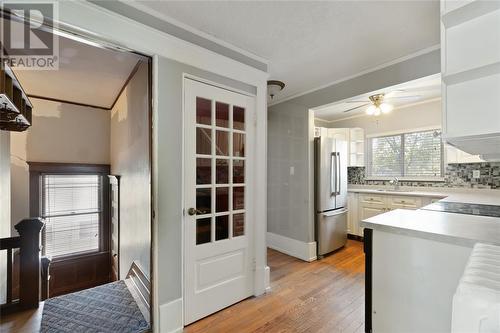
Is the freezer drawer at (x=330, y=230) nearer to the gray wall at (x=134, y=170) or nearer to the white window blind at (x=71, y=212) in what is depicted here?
the gray wall at (x=134, y=170)

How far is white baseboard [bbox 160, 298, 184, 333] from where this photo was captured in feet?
5.87

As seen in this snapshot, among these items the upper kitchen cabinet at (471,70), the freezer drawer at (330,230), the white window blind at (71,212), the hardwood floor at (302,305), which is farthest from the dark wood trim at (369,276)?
the white window blind at (71,212)

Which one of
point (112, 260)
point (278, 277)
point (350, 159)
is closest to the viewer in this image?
point (278, 277)

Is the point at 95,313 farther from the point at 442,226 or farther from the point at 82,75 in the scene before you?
the point at 442,226

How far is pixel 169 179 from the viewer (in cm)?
186

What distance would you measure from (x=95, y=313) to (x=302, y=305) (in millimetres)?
1977

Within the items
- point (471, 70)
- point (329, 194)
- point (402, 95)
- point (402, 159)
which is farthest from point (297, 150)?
point (471, 70)

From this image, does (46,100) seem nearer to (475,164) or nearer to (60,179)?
(60,179)

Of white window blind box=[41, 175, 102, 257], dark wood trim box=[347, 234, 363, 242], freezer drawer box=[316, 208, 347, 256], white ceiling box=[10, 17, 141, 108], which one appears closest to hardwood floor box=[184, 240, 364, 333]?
freezer drawer box=[316, 208, 347, 256]

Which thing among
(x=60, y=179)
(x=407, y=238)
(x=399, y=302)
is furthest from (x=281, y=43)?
(x=60, y=179)

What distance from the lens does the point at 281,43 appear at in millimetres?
2180

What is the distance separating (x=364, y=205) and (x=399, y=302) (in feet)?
9.84

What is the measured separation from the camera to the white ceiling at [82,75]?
2291mm

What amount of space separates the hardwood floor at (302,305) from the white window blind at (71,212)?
3.33 m
